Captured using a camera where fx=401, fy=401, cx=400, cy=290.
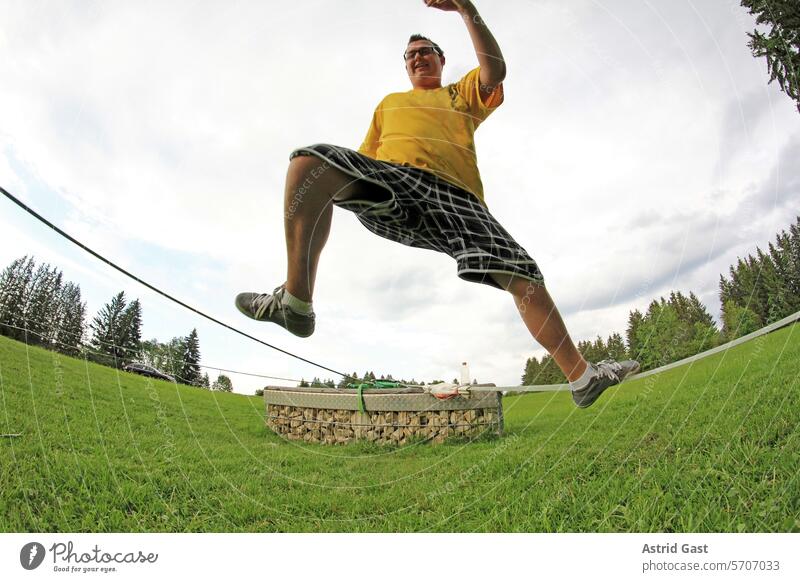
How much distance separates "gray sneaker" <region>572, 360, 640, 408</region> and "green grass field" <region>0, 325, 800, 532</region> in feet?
0.61

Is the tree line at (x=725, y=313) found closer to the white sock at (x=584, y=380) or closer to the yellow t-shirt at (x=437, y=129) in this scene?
the white sock at (x=584, y=380)

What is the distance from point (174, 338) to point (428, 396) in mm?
686

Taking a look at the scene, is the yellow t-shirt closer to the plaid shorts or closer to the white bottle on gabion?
the plaid shorts

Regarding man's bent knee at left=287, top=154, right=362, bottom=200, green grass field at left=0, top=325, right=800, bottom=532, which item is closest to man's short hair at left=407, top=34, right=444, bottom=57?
man's bent knee at left=287, top=154, right=362, bottom=200

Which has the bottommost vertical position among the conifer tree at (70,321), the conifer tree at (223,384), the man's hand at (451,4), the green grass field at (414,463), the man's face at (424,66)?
the green grass field at (414,463)

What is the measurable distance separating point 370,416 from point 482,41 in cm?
102

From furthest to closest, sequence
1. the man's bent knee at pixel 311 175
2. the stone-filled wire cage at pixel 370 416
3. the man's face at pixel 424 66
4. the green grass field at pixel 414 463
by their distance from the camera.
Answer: the stone-filled wire cage at pixel 370 416
the man's face at pixel 424 66
the green grass field at pixel 414 463
the man's bent knee at pixel 311 175

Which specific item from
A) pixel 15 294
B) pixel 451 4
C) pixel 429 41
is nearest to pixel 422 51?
pixel 429 41

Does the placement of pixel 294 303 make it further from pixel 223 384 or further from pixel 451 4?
pixel 451 4

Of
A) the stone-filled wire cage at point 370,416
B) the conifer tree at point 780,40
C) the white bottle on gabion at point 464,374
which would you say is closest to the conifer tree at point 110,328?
the stone-filled wire cage at point 370,416

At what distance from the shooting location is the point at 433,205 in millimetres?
757

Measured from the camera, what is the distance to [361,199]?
75 cm

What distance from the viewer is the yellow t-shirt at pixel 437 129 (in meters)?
0.79
